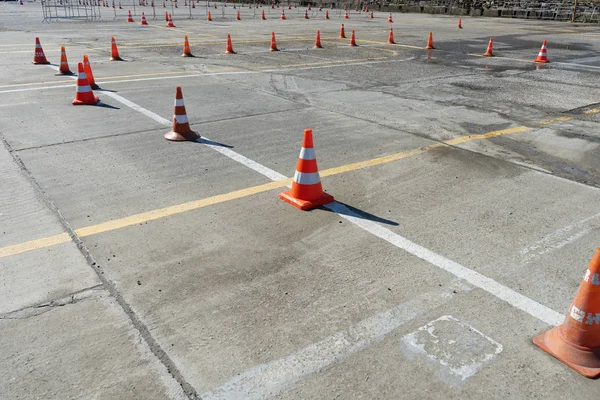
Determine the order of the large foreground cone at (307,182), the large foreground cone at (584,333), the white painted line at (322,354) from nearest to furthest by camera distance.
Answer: the white painted line at (322,354), the large foreground cone at (584,333), the large foreground cone at (307,182)

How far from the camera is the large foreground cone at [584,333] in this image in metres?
3.05

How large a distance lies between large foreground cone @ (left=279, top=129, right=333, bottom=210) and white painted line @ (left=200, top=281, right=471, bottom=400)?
1885 mm

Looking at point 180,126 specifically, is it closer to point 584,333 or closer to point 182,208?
point 182,208

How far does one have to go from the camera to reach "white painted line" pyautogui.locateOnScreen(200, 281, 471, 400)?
2.88m

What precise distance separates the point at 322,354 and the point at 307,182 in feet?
8.08

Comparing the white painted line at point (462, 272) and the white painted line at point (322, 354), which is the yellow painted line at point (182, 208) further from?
the white painted line at point (322, 354)

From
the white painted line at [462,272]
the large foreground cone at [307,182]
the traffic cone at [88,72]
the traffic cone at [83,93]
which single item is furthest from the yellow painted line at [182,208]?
the traffic cone at [88,72]

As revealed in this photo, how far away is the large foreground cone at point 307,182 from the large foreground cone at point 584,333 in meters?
2.72

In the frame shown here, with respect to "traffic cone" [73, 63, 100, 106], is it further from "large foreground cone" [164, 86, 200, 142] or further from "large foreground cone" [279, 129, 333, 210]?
"large foreground cone" [279, 129, 333, 210]

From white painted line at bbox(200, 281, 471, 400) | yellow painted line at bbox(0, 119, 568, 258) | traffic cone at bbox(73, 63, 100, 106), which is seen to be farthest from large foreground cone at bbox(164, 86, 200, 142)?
white painted line at bbox(200, 281, 471, 400)

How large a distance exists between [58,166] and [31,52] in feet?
40.0

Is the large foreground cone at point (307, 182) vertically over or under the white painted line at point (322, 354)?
over

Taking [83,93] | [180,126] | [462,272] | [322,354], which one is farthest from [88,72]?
[322,354]

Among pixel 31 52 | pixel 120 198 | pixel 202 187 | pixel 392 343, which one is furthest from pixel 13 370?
pixel 31 52
